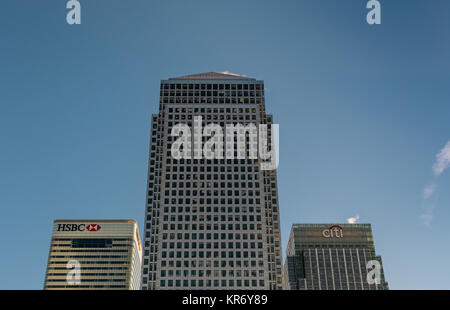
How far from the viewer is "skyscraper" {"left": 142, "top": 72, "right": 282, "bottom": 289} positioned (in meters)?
152

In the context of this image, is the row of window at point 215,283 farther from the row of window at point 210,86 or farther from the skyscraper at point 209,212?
the row of window at point 210,86

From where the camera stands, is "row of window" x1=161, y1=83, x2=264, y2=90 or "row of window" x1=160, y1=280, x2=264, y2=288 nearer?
"row of window" x1=160, y1=280, x2=264, y2=288

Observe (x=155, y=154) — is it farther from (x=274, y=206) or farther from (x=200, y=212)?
(x=274, y=206)

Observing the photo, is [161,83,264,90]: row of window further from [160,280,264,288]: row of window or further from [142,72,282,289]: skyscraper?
[160,280,264,288]: row of window

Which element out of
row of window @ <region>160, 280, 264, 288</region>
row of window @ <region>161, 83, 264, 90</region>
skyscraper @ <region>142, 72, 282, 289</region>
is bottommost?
row of window @ <region>160, 280, 264, 288</region>

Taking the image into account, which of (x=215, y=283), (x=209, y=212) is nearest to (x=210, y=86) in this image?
(x=209, y=212)

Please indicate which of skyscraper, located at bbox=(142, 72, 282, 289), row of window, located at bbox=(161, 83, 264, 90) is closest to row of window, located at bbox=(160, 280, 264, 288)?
skyscraper, located at bbox=(142, 72, 282, 289)

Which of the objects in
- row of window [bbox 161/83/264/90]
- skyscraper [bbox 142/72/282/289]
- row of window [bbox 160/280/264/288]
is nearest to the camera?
row of window [bbox 160/280/264/288]

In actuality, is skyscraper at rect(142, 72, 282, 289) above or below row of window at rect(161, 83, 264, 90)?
below

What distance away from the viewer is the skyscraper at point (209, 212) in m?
152

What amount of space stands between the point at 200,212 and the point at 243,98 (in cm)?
5648

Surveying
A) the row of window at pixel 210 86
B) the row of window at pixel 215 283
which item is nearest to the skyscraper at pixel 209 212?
the row of window at pixel 215 283
